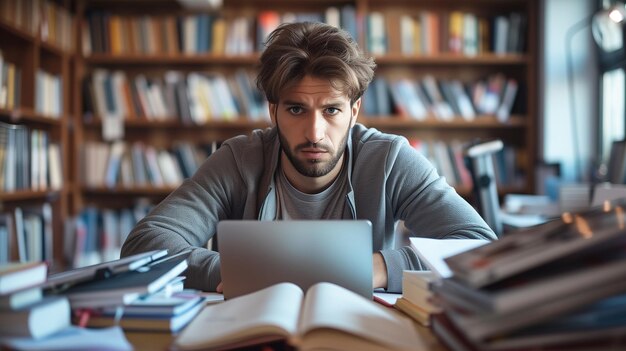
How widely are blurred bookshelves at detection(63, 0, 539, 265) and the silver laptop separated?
264 cm

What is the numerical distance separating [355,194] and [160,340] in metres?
0.91

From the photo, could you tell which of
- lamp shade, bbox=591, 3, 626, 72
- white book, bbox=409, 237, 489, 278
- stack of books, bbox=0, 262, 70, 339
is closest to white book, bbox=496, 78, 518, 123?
lamp shade, bbox=591, 3, 626, 72

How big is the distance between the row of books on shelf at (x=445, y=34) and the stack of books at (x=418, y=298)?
2751 mm

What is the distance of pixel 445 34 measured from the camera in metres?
3.64

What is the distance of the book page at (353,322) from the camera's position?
2.46 feet

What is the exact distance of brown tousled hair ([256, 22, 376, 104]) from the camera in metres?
1.57

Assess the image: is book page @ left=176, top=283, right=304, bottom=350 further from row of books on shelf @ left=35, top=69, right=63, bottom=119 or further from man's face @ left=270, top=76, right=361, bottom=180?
row of books on shelf @ left=35, top=69, right=63, bottom=119

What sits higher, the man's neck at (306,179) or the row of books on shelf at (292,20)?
the row of books on shelf at (292,20)

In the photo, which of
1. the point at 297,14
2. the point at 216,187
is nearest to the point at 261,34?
the point at 297,14

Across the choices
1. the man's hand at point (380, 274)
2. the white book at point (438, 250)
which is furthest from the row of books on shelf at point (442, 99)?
the white book at point (438, 250)

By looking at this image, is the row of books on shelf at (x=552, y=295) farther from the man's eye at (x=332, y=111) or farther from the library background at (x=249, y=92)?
the library background at (x=249, y=92)

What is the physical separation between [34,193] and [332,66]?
227 cm

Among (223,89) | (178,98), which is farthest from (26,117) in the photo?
(223,89)

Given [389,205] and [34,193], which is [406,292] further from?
[34,193]
